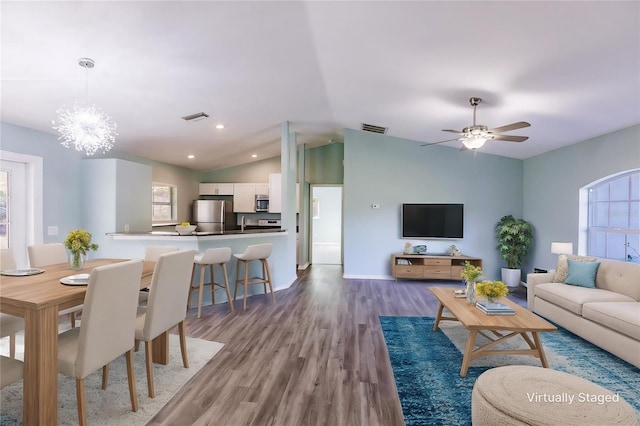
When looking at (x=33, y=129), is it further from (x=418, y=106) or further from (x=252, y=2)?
(x=418, y=106)

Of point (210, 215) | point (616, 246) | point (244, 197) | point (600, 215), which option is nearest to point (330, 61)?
point (600, 215)

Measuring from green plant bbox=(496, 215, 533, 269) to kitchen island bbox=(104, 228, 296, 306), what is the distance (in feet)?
13.3

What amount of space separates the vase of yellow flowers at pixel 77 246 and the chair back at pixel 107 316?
101 cm

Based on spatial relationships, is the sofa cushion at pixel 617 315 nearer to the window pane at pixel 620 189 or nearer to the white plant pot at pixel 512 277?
the window pane at pixel 620 189

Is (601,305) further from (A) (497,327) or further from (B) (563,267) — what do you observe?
(A) (497,327)

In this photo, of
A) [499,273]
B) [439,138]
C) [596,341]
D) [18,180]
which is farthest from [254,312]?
[499,273]

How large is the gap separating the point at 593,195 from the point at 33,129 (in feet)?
25.8

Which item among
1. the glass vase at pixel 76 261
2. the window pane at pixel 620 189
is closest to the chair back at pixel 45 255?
the glass vase at pixel 76 261

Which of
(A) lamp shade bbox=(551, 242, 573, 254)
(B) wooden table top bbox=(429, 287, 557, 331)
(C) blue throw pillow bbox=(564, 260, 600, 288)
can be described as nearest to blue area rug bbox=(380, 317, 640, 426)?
(B) wooden table top bbox=(429, 287, 557, 331)

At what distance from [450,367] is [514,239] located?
4.11m

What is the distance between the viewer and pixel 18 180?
13.2 feet

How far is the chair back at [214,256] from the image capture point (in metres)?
3.94

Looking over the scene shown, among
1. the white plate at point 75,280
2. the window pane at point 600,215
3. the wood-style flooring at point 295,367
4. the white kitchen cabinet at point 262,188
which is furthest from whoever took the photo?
the white kitchen cabinet at point 262,188

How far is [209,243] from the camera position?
4430 millimetres
